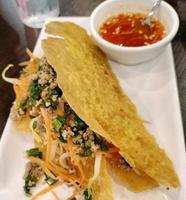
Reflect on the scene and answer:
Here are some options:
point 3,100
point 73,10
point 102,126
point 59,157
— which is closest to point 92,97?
point 102,126

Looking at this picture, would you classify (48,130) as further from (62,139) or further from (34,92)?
(34,92)

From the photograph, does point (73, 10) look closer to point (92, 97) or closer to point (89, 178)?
point (92, 97)

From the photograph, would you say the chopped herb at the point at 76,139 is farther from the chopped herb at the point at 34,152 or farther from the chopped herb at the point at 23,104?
the chopped herb at the point at 23,104

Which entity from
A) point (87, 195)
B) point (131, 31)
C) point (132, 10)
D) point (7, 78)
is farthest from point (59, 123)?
point (132, 10)

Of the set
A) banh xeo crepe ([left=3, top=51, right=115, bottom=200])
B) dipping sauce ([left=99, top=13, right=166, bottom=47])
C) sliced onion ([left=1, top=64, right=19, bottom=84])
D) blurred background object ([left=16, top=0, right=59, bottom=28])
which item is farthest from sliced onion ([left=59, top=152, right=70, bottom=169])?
blurred background object ([left=16, top=0, right=59, bottom=28])

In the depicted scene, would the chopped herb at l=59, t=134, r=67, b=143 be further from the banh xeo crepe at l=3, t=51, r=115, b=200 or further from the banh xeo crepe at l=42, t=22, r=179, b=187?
the banh xeo crepe at l=42, t=22, r=179, b=187
